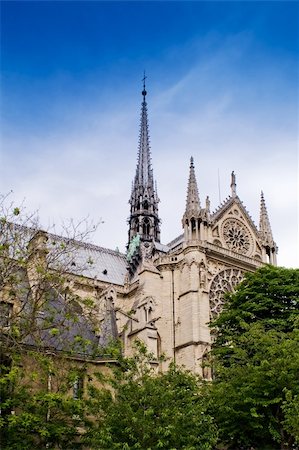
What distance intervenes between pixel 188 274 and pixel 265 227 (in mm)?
11656

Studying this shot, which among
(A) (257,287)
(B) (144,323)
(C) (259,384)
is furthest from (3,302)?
(B) (144,323)

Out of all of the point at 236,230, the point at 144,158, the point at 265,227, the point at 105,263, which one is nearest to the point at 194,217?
the point at 236,230

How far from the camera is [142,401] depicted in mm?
19859

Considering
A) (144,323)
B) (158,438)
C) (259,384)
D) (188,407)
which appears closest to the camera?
(158,438)

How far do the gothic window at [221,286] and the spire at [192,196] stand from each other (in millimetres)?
5285

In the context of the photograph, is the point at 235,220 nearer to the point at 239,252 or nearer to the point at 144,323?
the point at 239,252

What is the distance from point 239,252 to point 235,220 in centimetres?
291

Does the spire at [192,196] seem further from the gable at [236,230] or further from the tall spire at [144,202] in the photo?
the tall spire at [144,202]

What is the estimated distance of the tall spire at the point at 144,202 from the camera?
195 feet

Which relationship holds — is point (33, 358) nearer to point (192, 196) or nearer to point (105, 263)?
point (192, 196)

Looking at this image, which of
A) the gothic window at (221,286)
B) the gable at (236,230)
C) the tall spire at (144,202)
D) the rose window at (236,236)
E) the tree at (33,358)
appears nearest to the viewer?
the tree at (33,358)

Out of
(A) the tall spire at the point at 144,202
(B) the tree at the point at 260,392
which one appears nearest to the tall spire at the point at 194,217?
(A) the tall spire at the point at 144,202

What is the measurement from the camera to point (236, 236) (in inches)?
1954

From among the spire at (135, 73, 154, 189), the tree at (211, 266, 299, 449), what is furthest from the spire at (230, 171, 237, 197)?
the tree at (211, 266, 299, 449)
